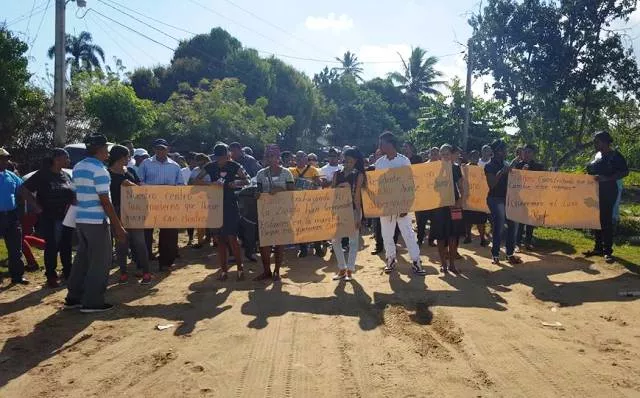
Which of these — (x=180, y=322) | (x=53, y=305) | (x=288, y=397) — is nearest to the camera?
(x=288, y=397)

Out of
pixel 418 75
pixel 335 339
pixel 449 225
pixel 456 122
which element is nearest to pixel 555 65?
pixel 456 122

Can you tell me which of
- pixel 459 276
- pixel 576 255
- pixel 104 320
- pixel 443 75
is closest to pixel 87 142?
pixel 104 320

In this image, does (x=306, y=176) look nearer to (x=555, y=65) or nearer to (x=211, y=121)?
(x=555, y=65)

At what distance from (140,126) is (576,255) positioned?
18.4 m

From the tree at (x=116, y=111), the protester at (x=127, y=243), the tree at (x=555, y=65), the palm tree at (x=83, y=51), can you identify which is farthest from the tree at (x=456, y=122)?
the palm tree at (x=83, y=51)

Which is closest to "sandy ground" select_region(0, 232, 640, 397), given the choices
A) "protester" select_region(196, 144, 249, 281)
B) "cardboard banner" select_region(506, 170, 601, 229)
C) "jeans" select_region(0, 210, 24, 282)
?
"jeans" select_region(0, 210, 24, 282)

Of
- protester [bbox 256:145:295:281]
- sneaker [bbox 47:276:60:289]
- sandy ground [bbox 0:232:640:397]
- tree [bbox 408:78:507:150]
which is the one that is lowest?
sandy ground [bbox 0:232:640:397]

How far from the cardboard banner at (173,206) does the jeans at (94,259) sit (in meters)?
1.27

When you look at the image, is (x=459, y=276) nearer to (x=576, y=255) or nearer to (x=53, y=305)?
(x=576, y=255)

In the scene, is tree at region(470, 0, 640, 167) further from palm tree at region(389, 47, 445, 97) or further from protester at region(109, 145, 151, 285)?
palm tree at region(389, 47, 445, 97)

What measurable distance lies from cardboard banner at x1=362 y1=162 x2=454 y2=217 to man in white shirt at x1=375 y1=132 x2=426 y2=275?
0.41ft

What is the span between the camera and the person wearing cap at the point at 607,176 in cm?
810

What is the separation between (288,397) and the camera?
371 centimetres

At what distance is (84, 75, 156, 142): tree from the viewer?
20.8 metres
